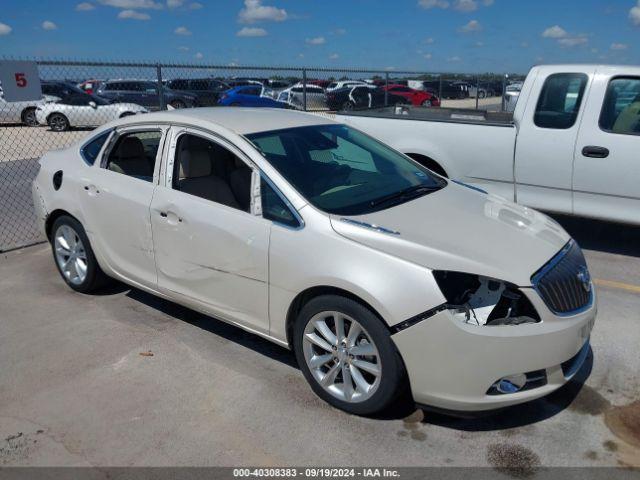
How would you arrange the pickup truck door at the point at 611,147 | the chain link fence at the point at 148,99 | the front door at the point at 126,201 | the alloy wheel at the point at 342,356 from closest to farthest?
the alloy wheel at the point at 342,356, the front door at the point at 126,201, the pickup truck door at the point at 611,147, the chain link fence at the point at 148,99

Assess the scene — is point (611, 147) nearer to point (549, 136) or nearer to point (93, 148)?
point (549, 136)

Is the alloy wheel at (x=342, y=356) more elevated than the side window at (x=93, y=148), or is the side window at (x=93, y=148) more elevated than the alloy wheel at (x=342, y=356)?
the side window at (x=93, y=148)

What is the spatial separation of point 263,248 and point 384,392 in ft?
3.42

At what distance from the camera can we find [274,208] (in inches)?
132

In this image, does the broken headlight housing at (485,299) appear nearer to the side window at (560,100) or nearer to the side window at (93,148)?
the side window at (93,148)

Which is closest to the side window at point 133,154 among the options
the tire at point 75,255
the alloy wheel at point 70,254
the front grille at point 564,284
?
the tire at point 75,255

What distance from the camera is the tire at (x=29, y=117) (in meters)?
20.2

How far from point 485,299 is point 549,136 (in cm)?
341

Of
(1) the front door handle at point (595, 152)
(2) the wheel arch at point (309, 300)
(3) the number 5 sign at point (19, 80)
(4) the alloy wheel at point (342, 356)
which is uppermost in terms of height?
(3) the number 5 sign at point (19, 80)

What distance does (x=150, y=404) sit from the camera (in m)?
3.31

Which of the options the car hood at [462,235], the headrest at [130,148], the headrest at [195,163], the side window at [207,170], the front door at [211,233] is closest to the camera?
the car hood at [462,235]

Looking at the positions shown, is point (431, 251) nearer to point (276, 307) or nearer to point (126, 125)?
point (276, 307)

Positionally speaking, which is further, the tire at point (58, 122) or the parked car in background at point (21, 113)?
the parked car in background at point (21, 113)

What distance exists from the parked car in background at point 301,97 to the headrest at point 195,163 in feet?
46.9
